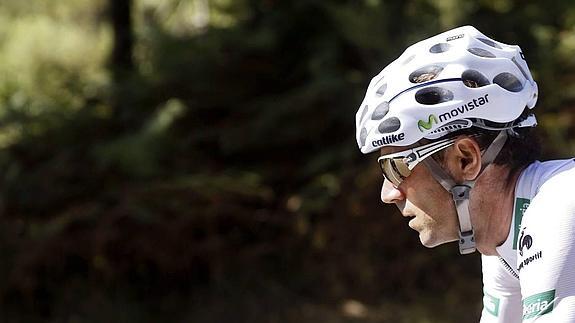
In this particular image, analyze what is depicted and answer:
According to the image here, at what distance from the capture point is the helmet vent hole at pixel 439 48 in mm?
2127

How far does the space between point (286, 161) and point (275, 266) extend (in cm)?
91

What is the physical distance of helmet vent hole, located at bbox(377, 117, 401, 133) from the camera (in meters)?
2.05

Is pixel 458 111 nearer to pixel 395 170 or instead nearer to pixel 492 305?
pixel 395 170

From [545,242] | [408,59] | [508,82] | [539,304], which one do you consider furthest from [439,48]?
[539,304]

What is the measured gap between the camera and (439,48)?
2139 millimetres

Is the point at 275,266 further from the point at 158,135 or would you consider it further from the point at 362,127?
the point at 362,127

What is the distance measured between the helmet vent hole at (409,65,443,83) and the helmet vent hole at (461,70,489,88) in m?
0.07

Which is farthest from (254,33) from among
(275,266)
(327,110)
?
(275,266)

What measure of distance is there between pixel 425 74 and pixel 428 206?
33cm

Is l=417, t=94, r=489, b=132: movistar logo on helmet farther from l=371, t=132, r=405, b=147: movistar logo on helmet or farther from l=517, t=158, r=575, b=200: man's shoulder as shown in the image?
l=517, t=158, r=575, b=200: man's shoulder

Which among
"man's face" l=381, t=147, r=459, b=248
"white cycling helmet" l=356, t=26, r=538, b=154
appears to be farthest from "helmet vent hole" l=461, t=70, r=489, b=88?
"man's face" l=381, t=147, r=459, b=248

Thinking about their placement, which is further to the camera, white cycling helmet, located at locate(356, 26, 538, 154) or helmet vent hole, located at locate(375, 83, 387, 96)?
helmet vent hole, located at locate(375, 83, 387, 96)

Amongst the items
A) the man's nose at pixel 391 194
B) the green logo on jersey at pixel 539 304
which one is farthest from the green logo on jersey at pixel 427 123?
the green logo on jersey at pixel 539 304

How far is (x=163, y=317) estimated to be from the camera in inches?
277
